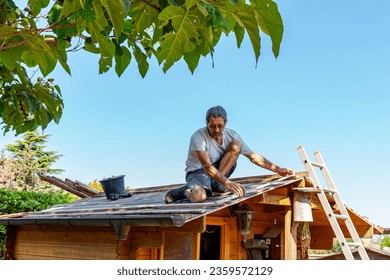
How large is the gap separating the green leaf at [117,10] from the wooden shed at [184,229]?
113 inches

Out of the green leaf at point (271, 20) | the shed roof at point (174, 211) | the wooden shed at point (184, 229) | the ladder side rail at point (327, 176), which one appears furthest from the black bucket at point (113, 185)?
the green leaf at point (271, 20)

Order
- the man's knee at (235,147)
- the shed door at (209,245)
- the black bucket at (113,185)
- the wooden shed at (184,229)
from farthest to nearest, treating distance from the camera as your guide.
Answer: the black bucket at (113,185), the shed door at (209,245), the man's knee at (235,147), the wooden shed at (184,229)

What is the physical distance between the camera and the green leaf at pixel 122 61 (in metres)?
2.05

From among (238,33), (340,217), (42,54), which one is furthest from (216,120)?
(238,33)

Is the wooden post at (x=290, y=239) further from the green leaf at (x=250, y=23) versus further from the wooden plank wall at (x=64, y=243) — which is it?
the green leaf at (x=250, y=23)

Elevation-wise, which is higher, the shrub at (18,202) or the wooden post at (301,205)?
the shrub at (18,202)

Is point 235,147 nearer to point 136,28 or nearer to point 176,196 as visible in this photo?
point 176,196

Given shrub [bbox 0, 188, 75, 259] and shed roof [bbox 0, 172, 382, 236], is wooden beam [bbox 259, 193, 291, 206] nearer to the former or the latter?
shed roof [bbox 0, 172, 382, 236]

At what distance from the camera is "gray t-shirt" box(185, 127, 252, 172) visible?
5.12m

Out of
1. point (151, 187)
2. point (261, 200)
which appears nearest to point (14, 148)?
point (151, 187)

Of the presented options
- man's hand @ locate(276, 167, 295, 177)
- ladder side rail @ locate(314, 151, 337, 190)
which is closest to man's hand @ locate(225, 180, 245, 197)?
man's hand @ locate(276, 167, 295, 177)

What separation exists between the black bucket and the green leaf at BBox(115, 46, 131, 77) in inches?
228

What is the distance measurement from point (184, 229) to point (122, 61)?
10.0 feet
